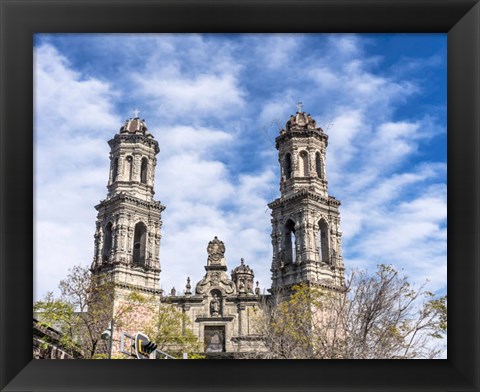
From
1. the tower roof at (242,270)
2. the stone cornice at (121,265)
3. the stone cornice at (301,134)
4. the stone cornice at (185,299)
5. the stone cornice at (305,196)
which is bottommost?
the stone cornice at (185,299)

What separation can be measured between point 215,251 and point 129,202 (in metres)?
7.57

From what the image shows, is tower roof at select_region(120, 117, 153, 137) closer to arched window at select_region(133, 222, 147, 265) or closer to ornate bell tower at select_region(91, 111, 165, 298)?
ornate bell tower at select_region(91, 111, 165, 298)

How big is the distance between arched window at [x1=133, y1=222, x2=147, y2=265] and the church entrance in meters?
7.51

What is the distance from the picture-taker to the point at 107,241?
48.1m

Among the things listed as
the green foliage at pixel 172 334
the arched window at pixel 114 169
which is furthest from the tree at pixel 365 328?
the arched window at pixel 114 169

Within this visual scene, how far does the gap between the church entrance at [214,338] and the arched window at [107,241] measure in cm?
944

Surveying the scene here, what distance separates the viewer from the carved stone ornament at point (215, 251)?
47.2 metres

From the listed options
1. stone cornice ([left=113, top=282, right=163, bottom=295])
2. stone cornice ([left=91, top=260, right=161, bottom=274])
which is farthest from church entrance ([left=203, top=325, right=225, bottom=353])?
stone cornice ([left=91, top=260, right=161, bottom=274])

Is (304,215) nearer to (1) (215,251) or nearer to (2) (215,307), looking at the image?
(1) (215,251)

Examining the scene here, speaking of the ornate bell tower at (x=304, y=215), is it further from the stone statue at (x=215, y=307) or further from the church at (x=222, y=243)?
the stone statue at (x=215, y=307)

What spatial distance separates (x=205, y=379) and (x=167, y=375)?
1.19 feet
